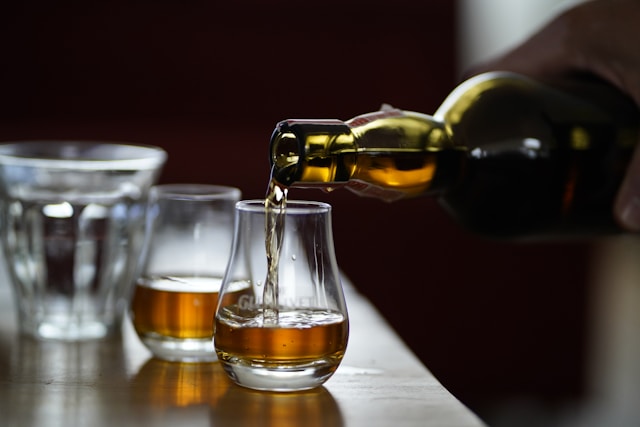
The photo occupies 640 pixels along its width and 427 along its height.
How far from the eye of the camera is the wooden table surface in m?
0.76

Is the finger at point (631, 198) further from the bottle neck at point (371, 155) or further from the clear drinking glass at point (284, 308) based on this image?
the clear drinking glass at point (284, 308)

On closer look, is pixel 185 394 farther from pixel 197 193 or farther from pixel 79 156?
pixel 79 156

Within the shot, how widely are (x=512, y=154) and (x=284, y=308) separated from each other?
0.41 m

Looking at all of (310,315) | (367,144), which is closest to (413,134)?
(367,144)

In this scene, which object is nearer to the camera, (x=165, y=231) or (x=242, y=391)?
(x=242, y=391)

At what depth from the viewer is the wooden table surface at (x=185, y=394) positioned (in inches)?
29.9

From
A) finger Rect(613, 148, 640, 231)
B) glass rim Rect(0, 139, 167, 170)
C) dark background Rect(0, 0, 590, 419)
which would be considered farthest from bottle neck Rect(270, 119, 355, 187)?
dark background Rect(0, 0, 590, 419)

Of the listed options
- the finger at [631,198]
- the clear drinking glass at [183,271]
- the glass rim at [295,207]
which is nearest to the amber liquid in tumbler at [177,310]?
the clear drinking glass at [183,271]

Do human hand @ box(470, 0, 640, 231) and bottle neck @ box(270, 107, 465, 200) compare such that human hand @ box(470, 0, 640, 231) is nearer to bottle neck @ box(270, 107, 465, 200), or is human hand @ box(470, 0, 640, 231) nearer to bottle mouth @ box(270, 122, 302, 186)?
bottle neck @ box(270, 107, 465, 200)

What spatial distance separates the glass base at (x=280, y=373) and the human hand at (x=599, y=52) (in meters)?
0.51

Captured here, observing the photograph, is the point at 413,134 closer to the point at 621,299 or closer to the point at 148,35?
the point at 148,35

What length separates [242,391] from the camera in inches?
33.1

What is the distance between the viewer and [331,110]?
3162 millimetres

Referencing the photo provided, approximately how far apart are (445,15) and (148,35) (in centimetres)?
93
